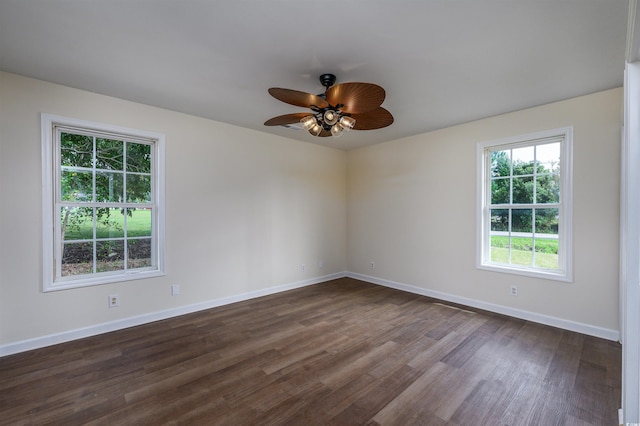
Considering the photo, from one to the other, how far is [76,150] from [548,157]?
5.44 m

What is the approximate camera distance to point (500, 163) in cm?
380

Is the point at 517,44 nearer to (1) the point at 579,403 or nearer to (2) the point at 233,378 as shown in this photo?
(1) the point at 579,403

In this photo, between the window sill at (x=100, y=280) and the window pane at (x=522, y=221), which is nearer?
the window sill at (x=100, y=280)

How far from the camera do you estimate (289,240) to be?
4828 mm

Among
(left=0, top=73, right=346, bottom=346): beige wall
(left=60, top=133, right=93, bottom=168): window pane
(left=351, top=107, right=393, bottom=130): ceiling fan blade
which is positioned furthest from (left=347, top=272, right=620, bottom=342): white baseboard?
(left=60, top=133, right=93, bottom=168): window pane

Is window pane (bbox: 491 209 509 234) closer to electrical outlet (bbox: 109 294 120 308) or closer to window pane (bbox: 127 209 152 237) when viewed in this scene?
window pane (bbox: 127 209 152 237)

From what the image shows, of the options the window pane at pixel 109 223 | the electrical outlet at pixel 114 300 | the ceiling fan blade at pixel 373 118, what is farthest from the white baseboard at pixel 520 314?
the window pane at pixel 109 223

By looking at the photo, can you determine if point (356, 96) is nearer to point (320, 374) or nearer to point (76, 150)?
point (320, 374)

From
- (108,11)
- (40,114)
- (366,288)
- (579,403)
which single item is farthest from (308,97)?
(366,288)

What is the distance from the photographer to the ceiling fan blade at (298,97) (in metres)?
2.01

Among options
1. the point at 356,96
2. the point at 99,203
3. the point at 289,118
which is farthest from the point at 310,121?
the point at 99,203

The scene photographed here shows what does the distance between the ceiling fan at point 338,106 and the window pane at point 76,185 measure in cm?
218

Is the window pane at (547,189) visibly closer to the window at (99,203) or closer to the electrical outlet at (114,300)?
the window at (99,203)

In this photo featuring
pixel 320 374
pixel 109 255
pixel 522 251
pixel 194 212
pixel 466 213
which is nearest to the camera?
pixel 320 374
